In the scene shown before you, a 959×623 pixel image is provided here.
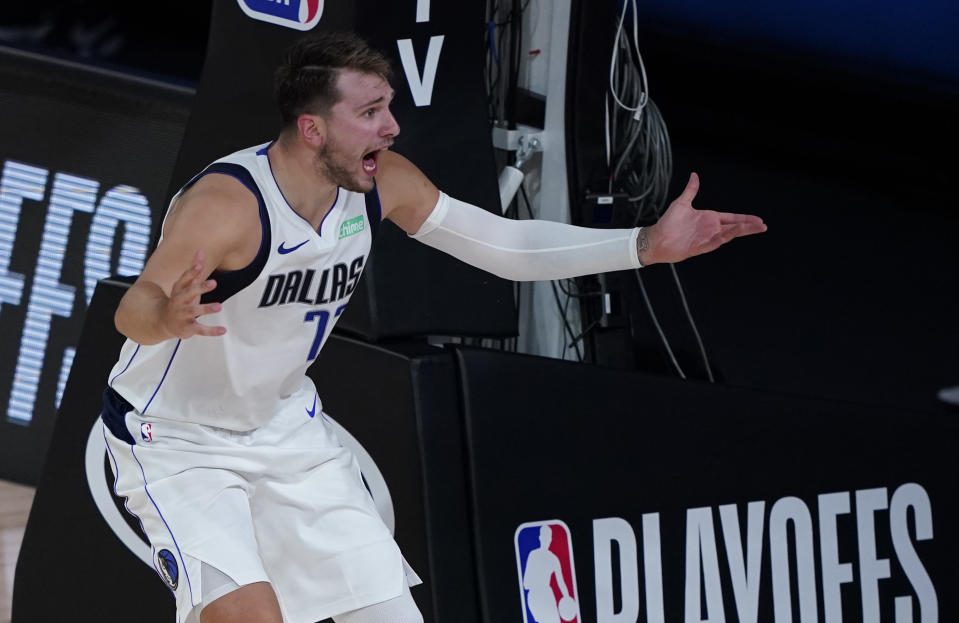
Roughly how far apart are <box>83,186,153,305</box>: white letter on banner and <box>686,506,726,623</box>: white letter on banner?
2.10 m

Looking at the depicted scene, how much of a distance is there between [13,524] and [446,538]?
1.90m

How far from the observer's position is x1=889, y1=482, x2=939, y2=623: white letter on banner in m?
3.52

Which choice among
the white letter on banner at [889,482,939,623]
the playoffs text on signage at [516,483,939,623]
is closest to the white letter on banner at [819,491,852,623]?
the playoffs text on signage at [516,483,939,623]

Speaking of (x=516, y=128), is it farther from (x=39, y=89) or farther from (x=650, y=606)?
(x=39, y=89)

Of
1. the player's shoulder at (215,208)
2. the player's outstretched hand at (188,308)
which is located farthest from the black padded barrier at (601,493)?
the player's outstretched hand at (188,308)

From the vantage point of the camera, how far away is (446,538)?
9.75 ft

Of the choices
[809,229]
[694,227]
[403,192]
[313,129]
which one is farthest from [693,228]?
[809,229]

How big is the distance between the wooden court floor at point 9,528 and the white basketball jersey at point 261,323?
149 cm

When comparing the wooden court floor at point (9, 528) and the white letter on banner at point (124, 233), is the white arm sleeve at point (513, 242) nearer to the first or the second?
the wooden court floor at point (9, 528)

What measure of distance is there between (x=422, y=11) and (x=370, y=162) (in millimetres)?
843

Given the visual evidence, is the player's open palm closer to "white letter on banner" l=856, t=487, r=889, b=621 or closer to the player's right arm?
the player's right arm

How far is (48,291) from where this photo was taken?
448 cm

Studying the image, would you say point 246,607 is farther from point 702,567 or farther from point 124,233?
point 124,233

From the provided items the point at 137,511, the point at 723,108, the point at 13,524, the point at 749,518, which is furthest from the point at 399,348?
the point at 723,108
